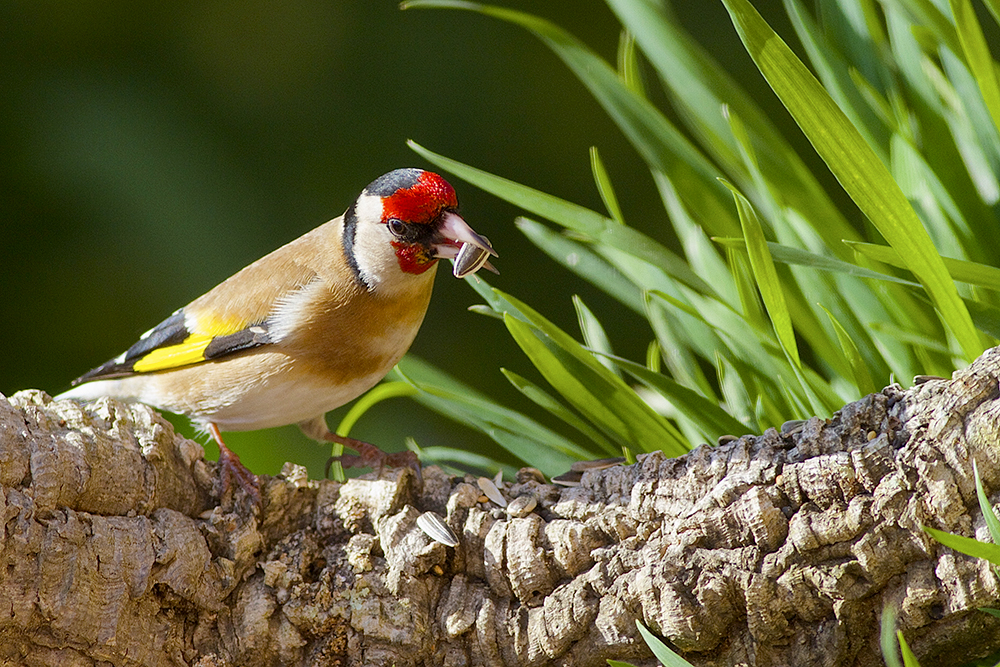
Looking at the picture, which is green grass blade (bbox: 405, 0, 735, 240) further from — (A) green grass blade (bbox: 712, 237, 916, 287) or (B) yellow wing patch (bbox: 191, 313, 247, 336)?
(B) yellow wing patch (bbox: 191, 313, 247, 336)

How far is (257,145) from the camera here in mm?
1684

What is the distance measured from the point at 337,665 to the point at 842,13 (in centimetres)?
57

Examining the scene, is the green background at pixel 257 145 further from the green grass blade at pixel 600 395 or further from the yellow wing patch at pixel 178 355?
the green grass blade at pixel 600 395

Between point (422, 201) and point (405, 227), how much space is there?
3 centimetres

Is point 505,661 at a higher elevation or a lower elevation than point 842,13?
lower

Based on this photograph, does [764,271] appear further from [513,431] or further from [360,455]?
[360,455]

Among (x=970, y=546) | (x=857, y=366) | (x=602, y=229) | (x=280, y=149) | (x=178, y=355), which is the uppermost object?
(x=280, y=149)

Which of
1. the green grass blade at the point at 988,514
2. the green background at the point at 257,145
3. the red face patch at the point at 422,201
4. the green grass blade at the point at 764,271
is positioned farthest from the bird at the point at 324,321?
the green background at the point at 257,145

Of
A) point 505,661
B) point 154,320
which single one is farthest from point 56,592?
point 154,320

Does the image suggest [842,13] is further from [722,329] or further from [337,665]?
[337,665]

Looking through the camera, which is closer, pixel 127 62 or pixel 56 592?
pixel 56 592

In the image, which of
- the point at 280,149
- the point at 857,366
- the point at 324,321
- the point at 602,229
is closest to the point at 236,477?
the point at 324,321

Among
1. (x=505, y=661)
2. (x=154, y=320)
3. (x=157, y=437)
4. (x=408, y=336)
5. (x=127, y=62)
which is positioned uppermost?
(x=127, y=62)

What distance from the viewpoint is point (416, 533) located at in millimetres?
549
